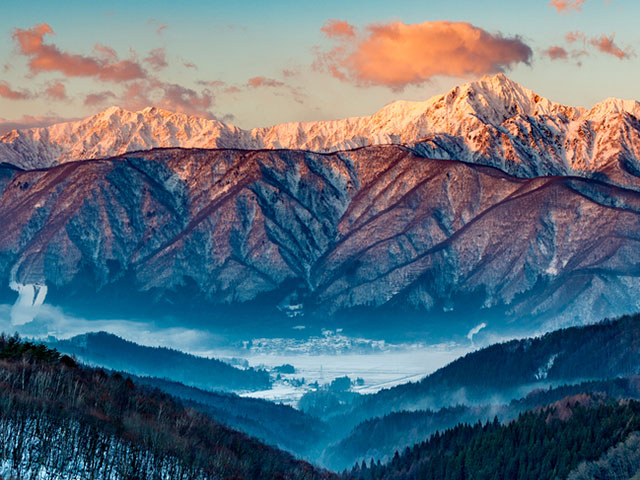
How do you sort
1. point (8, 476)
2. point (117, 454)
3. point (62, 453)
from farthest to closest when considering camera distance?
point (117, 454) → point (62, 453) → point (8, 476)

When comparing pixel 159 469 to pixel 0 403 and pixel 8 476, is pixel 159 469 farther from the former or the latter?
pixel 8 476

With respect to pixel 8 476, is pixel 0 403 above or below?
above

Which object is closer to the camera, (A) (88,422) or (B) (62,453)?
(B) (62,453)

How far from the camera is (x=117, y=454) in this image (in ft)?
631

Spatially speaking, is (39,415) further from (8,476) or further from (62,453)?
(8,476)

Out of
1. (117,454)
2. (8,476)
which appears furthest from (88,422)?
(8,476)

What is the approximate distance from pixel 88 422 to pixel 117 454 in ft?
24.3

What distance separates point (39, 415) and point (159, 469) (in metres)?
17.8

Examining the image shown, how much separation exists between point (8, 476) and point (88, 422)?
114 feet

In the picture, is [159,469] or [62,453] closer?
[62,453]

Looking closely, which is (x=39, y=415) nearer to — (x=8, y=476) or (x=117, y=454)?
(x=117, y=454)

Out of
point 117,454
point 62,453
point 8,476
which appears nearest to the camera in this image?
point 8,476

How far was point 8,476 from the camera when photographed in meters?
162

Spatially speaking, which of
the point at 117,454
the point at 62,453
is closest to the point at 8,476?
the point at 62,453
